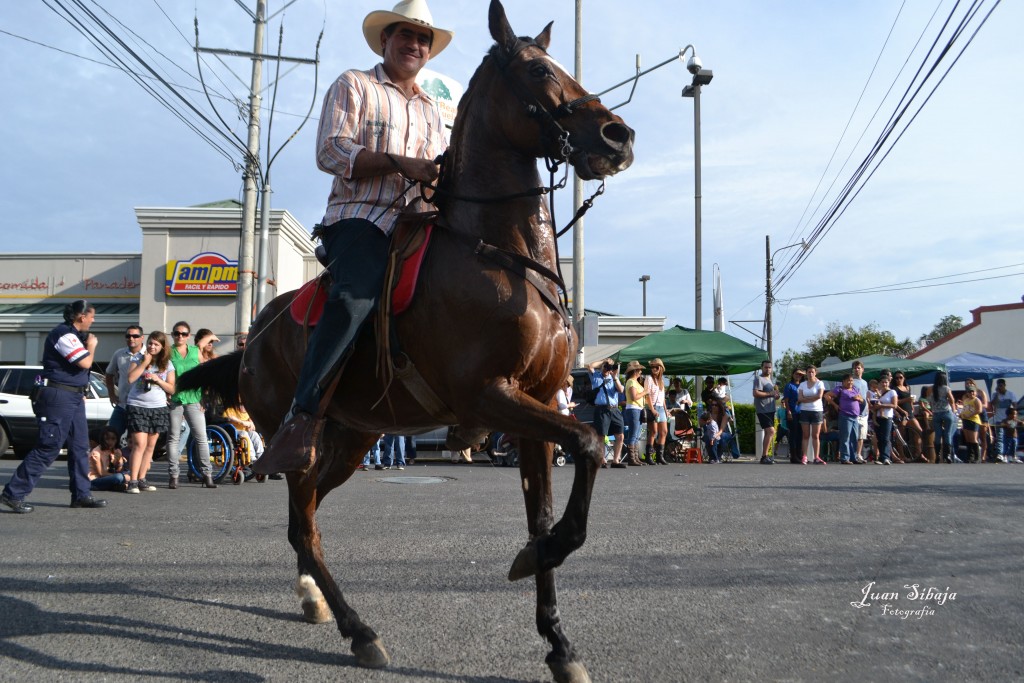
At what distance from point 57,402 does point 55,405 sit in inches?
1.4

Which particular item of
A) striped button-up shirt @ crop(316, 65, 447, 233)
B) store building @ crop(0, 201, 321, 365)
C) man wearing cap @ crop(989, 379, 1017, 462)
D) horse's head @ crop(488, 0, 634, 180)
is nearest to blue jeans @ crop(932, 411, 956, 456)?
man wearing cap @ crop(989, 379, 1017, 462)

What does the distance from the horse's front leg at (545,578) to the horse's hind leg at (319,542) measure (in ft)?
2.37

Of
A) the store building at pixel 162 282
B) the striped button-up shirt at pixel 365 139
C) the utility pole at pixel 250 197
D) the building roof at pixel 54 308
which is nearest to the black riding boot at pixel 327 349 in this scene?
the striped button-up shirt at pixel 365 139

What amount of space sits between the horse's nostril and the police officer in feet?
21.2

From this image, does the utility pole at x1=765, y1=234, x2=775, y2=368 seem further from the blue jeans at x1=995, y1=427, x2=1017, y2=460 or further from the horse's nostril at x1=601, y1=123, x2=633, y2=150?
the horse's nostril at x1=601, y1=123, x2=633, y2=150

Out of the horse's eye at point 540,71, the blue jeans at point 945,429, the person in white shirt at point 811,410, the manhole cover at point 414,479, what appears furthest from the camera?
the blue jeans at point 945,429

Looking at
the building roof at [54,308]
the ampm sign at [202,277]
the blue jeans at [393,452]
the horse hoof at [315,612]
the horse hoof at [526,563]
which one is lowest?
the horse hoof at [315,612]

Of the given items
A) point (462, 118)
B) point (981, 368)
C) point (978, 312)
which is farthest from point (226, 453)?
point (978, 312)

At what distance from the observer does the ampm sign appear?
26.8 metres

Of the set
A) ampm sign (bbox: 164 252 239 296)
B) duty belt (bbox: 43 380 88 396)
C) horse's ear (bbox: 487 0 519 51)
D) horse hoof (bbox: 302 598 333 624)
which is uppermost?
ampm sign (bbox: 164 252 239 296)

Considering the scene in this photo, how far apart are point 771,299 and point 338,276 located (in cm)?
3695

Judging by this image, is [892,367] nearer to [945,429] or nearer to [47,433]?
[945,429]

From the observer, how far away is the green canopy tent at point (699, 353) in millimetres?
17078

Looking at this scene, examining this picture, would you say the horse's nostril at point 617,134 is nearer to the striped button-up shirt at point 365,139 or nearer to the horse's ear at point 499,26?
the horse's ear at point 499,26
